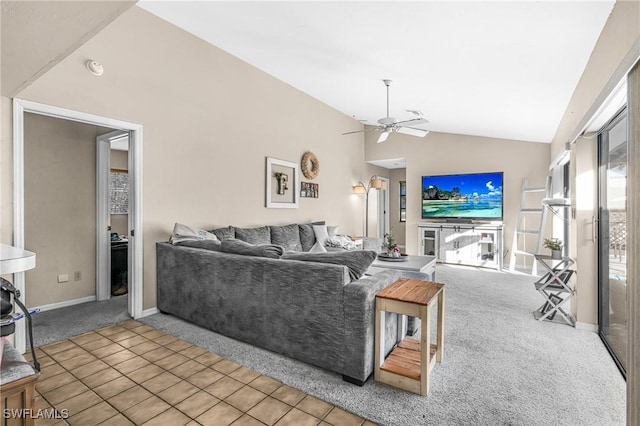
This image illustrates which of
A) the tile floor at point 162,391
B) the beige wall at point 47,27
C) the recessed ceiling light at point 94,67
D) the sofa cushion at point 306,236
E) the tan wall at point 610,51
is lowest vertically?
the tile floor at point 162,391

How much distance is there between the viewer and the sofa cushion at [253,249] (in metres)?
2.53

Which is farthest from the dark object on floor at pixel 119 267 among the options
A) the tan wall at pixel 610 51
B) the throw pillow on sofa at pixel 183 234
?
the tan wall at pixel 610 51

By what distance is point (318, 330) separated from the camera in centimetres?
217

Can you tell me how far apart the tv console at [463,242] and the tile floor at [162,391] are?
5230 mm

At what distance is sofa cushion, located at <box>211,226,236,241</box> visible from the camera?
3887 millimetres

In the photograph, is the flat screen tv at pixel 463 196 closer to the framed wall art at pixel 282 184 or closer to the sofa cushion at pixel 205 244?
the framed wall art at pixel 282 184

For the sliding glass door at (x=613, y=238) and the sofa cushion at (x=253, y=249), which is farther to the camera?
the sofa cushion at (x=253, y=249)

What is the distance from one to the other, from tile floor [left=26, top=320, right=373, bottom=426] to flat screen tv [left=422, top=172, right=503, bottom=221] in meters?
5.64

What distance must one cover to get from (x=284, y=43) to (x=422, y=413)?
385 centimetres

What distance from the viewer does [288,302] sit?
2.31 metres

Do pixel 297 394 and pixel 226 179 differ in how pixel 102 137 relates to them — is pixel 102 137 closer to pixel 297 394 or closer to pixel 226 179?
pixel 226 179

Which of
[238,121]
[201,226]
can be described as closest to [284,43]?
[238,121]

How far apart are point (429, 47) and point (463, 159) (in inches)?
167

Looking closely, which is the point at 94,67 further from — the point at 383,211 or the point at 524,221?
the point at 383,211
